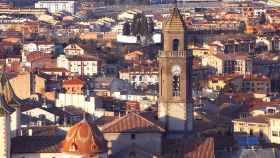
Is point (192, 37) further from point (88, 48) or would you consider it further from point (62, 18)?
point (62, 18)

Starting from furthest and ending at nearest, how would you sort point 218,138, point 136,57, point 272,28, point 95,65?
point 272,28 → point 136,57 → point 95,65 → point 218,138

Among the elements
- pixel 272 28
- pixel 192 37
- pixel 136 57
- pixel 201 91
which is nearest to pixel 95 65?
pixel 136 57

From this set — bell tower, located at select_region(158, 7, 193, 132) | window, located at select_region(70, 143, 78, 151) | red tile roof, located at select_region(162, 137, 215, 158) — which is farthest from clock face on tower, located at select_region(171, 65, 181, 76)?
window, located at select_region(70, 143, 78, 151)

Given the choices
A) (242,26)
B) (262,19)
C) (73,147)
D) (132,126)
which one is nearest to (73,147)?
(73,147)

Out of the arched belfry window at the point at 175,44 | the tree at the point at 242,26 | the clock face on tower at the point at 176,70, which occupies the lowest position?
the tree at the point at 242,26

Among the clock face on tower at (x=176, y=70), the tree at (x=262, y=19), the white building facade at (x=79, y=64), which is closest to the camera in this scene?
the clock face on tower at (x=176, y=70)

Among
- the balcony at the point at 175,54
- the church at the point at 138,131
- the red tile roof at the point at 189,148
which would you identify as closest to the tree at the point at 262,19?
the church at the point at 138,131

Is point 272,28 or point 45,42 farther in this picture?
point 272,28

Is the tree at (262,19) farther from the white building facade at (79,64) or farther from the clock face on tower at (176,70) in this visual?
the clock face on tower at (176,70)

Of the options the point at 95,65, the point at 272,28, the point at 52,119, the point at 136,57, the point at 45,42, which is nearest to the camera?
the point at 52,119
